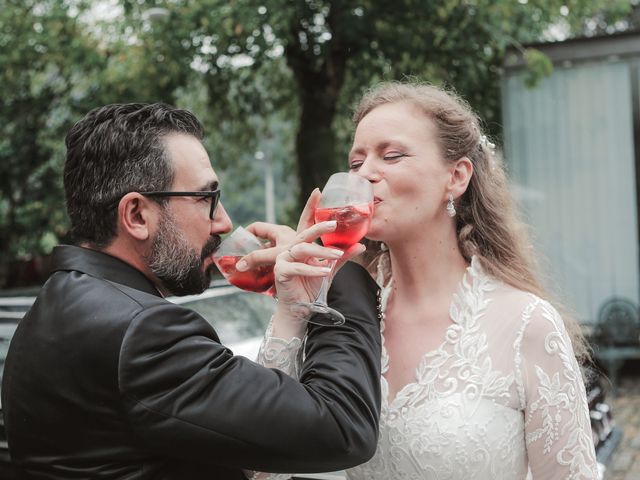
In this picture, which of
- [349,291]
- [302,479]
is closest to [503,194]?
[349,291]

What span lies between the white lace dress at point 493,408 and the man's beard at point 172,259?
0.26 m

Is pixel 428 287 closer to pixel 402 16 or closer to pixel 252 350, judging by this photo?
pixel 252 350

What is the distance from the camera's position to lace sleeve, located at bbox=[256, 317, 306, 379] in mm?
1769

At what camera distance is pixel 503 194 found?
229 cm

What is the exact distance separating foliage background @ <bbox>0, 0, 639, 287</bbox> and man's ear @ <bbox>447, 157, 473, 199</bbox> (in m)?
3.55

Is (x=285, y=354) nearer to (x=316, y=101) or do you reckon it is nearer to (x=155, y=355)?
(x=155, y=355)

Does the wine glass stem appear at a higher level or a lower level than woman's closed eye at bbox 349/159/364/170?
lower

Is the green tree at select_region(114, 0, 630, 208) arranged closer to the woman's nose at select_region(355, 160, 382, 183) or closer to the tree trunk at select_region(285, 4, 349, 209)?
the tree trunk at select_region(285, 4, 349, 209)

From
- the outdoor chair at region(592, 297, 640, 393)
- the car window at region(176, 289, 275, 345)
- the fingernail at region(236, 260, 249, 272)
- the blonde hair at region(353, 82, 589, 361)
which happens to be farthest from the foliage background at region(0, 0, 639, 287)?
the fingernail at region(236, 260, 249, 272)

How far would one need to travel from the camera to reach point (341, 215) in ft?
5.63

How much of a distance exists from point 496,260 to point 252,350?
1957 millimetres

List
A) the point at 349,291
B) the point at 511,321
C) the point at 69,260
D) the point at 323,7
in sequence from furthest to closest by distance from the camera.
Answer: the point at 323,7 < the point at 511,321 < the point at 349,291 < the point at 69,260

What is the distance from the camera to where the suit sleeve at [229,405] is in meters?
1.42

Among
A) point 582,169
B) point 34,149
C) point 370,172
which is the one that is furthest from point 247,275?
point 34,149
